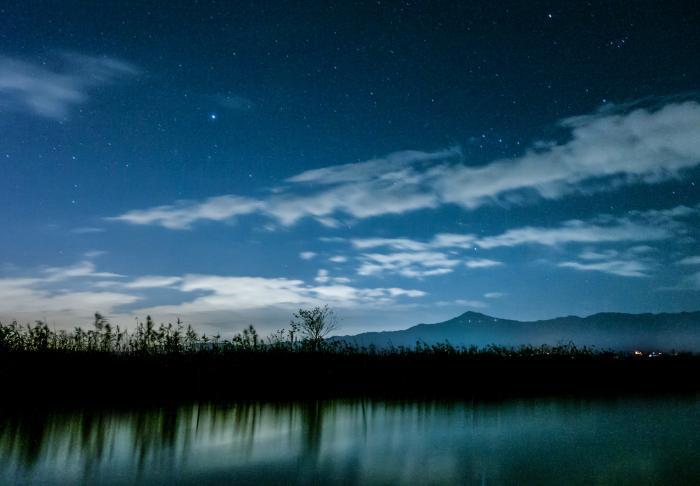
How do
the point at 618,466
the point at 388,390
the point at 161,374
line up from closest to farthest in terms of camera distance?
the point at 618,466 → the point at 161,374 → the point at 388,390

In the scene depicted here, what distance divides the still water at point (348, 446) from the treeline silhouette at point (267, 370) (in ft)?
11.9

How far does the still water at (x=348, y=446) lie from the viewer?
7566 mm

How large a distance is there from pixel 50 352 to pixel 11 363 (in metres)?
1.22

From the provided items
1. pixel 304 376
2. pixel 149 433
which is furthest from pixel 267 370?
pixel 149 433

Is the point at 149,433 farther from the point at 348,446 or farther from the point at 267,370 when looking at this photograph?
the point at 267,370

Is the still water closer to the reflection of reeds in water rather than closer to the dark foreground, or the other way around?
the reflection of reeds in water

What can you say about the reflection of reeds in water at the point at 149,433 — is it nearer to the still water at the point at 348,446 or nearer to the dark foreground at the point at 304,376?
the still water at the point at 348,446

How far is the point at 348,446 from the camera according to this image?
32.6ft

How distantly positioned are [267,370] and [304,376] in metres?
1.60

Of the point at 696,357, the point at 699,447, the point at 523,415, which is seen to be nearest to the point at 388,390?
the point at 523,415

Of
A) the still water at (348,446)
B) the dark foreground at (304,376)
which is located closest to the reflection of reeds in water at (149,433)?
the still water at (348,446)

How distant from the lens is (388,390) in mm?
21562

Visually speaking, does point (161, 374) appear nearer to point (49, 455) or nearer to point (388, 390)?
point (388, 390)

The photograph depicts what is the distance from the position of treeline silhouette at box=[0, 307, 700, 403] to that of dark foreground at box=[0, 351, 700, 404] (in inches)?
1.6
